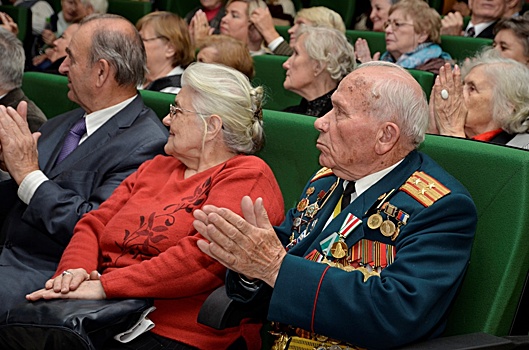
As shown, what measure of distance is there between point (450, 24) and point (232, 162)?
3.05m

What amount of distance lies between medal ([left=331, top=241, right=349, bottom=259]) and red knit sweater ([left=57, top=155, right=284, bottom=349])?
366 mm

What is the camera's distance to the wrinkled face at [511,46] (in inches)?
138

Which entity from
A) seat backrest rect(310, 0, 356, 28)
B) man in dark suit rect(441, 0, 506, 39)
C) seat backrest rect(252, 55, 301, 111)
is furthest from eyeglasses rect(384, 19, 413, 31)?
seat backrest rect(310, 0, 356, 28)

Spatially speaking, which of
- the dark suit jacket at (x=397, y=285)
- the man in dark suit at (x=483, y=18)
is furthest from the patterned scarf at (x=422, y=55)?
the dark suit jacket at (x=397, y=285)

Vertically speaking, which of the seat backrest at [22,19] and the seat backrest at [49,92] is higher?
the seat backrest at [49,92]

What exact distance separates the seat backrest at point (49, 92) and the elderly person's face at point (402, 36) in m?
1.89

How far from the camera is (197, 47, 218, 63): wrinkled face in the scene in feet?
11.8

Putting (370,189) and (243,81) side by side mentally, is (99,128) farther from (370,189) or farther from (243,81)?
(370,189)

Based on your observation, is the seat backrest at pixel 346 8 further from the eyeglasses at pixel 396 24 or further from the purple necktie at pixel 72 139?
the purple necktie at pixel 72 139

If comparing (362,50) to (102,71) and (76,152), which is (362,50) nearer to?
(102,71)

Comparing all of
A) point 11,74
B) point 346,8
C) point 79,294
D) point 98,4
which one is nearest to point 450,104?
point 79,294

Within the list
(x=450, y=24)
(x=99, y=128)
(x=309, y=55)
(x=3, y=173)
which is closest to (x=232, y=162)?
(x=99, y=128)

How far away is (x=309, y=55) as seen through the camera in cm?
346

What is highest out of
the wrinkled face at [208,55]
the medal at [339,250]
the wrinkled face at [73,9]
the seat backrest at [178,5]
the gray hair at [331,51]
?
the medal at [339,250]
